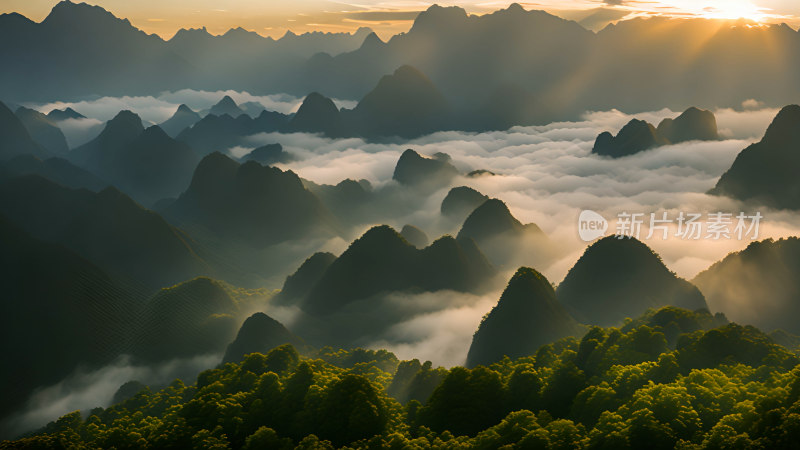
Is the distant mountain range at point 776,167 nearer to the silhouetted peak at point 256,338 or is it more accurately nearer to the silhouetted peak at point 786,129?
the silhouetted peak at point 786,129

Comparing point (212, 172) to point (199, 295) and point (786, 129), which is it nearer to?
point (199, 295)

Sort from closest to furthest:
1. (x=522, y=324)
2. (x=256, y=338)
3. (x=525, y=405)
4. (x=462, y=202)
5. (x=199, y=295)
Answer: (x=525, y=405) → (x=522, y=324) → (x=256, y=338) → (x=199, y=295) → (x=462, y=202)

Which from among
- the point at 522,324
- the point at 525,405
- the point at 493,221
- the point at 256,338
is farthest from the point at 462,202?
the point at 525,405

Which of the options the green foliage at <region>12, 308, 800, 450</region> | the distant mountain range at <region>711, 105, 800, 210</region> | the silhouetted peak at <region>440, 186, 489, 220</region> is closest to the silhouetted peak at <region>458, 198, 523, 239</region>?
the silhouetted peak at <region>440, 186, 489, 220</region>

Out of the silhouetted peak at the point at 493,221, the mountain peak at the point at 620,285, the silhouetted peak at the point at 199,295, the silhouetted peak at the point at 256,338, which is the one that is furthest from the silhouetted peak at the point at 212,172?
the mountain peak at the point at 620,285

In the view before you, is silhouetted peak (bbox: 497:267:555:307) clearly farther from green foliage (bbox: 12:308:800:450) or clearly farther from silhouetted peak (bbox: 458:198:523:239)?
silhouetted peak (bbox: 458:198:523:239)

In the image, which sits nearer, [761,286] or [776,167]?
[761,286]
